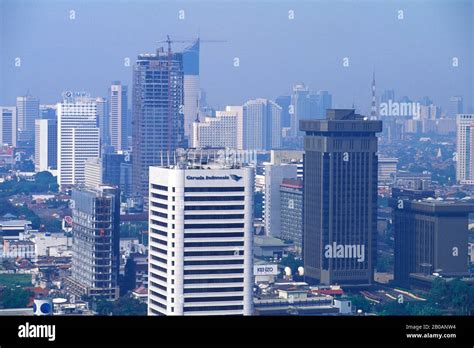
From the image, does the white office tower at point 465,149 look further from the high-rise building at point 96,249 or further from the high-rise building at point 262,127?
the high-rise building at point 96,249

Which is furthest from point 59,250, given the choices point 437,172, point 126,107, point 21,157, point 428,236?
point 126,107

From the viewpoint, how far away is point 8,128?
18328mm

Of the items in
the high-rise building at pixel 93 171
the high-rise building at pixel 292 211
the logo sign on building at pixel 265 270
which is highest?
the high-rise building at pixel 93 171

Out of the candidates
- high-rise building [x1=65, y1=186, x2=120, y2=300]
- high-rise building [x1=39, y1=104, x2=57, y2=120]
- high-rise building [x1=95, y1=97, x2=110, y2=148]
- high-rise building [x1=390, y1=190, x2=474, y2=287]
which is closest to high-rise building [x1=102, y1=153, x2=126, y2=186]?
high-rise building [x1=95, y1=97, x2=110, y2=148]

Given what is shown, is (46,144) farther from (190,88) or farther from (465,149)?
(465,149)

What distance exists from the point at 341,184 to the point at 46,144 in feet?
23.9

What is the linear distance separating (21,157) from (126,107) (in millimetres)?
2200

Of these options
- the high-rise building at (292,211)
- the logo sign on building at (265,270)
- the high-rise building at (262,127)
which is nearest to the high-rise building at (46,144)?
the high-rise building at (262,127)

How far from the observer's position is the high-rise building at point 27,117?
17252mm

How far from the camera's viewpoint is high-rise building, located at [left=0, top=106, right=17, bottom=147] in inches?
696

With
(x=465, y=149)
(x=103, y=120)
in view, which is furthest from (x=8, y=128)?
(x=465, y=149)

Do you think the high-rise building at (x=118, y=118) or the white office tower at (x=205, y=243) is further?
the high-rise building at (x=118, y=118)

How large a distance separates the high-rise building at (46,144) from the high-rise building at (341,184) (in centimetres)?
568

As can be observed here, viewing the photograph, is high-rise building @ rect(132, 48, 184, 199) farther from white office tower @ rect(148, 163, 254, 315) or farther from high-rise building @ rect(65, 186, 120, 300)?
white office tower @ rect(148, 163, 254, 315)
